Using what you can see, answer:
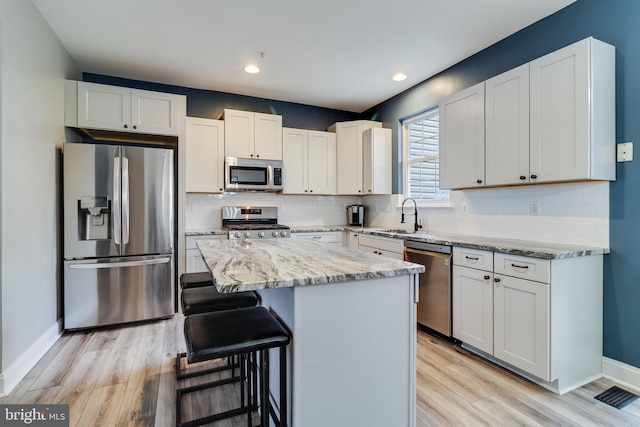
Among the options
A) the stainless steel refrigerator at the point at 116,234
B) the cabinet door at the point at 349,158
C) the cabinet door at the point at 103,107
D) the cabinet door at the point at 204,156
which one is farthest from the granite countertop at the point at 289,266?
the cabinet door at the point at 349,158

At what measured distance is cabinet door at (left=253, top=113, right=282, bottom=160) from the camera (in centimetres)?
414

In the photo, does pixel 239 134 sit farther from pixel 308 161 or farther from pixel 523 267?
pixel 523 267

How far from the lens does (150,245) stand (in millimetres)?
3254

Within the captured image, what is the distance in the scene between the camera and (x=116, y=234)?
3.11 meters

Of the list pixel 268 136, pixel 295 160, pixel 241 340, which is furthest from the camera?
pixel 295 160

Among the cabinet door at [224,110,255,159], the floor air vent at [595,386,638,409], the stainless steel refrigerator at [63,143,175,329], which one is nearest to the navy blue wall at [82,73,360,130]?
the cabinet door at [224,110,255,159]

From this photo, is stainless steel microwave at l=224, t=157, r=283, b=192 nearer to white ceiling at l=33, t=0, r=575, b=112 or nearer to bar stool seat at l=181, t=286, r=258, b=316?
white ceiling at l=33, t=0, r=575, b=112

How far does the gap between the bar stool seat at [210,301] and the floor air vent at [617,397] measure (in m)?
2.19

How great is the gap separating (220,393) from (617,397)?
2.41 meters

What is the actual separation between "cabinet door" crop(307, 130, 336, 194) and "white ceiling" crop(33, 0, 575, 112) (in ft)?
2.71

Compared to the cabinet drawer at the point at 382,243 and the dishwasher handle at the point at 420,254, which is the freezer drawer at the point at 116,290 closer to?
the cabinet drawer at the point at 382,243

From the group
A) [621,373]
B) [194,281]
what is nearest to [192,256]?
[194,281]

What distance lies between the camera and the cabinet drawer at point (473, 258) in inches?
93.8

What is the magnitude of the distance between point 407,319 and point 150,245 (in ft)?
8.85
